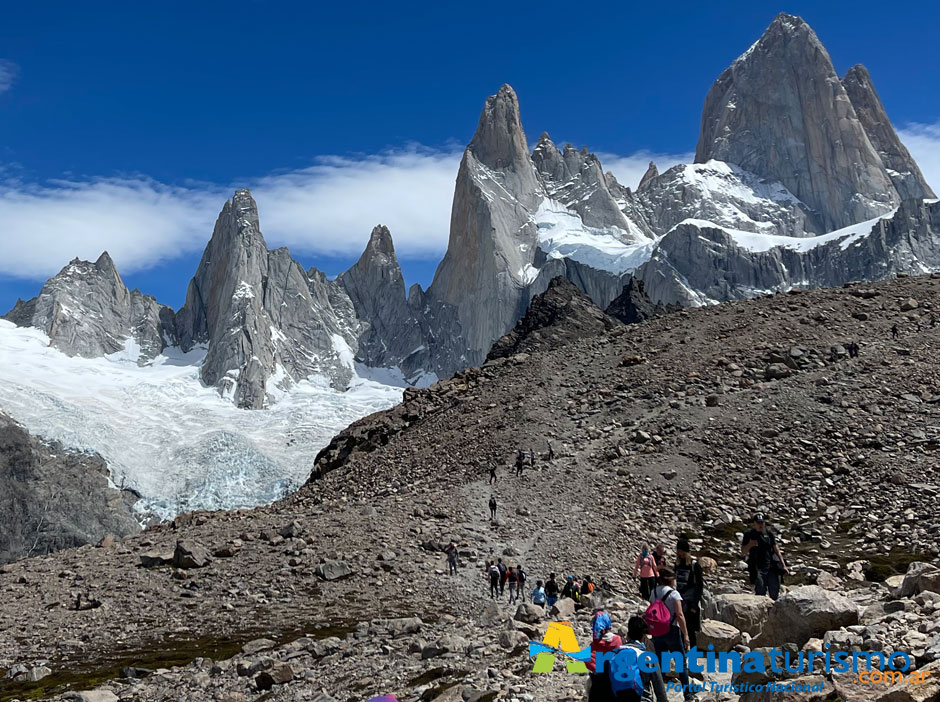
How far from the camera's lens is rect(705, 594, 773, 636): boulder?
19.0m

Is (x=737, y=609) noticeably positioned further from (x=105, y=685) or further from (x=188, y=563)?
(x=188, y=563)

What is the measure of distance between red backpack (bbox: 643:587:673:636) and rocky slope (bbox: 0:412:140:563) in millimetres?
144905

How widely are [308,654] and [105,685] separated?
5.04 metres

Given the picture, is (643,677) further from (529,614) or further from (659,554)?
(529,614)

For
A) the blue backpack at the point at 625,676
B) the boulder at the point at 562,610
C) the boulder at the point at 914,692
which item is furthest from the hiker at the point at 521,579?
the boulder at the point at 914,692

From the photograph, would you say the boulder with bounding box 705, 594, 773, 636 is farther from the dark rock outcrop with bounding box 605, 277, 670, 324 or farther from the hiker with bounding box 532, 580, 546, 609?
the dark rock outcrop with bounding box 605, 277, 670, 324

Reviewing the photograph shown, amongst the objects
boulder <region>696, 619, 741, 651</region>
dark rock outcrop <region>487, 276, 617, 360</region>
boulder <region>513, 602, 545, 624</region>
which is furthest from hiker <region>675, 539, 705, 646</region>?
dark rock outcrop <region>487, 276, 617, 360</region>

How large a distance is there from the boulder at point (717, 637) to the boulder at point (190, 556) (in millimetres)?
23267

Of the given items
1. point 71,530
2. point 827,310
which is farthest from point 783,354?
point 71,530

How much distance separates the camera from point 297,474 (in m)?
175

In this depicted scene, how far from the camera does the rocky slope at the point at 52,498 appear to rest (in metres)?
146

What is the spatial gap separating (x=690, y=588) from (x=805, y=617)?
2544mm

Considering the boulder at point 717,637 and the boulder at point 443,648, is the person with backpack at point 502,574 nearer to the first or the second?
the boulder at point 443,648

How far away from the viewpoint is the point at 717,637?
17609mm
